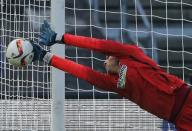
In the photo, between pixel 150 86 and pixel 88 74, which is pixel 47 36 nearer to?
pixel 88 74

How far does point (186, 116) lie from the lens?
337cm

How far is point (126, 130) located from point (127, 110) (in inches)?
7.6

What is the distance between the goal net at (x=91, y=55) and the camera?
5.08 metres

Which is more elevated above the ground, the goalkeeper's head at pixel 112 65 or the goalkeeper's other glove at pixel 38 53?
the goalkeeper's other glove at pixel 38 53

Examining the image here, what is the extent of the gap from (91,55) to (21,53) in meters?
2.24

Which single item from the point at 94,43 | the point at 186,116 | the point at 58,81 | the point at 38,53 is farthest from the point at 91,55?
the point at 186,116

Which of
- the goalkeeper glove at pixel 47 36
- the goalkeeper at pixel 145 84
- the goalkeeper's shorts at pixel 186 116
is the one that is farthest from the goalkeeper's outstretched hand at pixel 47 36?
the goalkeeper's shorts at pixel 186 116

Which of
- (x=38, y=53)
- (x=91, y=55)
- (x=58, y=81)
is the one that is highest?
(x=38, y=53)

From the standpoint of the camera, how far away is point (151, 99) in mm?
3389

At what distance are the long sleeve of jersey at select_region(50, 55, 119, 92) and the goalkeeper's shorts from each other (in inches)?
16.2

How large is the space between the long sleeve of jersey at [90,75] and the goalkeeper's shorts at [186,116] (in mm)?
410

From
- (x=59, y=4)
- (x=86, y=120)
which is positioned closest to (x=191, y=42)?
(x=86, y=120)

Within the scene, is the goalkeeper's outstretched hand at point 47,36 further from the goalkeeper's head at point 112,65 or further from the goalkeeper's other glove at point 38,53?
the goalkeeper's head at point 112,65

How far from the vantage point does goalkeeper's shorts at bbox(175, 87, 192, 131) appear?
3.37 m
